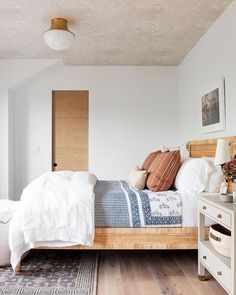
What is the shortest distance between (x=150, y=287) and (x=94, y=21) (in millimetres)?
2624

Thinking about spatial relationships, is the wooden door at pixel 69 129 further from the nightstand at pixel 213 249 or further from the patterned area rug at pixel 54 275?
the nightstand at pixel 213 249

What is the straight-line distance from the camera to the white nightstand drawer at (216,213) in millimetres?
1912

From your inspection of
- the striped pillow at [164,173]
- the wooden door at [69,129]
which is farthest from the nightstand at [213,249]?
the wooden door at [69,129]

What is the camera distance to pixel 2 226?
2705 mm

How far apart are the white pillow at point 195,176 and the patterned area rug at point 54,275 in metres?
1.10

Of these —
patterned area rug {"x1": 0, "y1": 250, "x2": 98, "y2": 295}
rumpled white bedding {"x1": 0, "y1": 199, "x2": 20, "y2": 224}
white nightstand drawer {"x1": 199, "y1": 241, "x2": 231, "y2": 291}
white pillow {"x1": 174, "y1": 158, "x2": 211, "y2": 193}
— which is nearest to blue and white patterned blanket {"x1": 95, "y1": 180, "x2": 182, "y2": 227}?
white pillow {"x1": 174, "y1": 158, "x2": 211, "y2": 193}

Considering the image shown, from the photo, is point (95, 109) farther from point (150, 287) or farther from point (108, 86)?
point (150, 287)

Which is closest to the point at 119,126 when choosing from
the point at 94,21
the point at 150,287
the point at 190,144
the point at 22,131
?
the point at 190,144

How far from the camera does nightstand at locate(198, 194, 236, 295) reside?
1.83 metres

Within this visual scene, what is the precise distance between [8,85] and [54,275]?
124 inches

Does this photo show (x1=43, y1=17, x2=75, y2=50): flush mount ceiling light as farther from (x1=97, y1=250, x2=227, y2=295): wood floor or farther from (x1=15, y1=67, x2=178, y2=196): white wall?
(x1=97, y1=250, x2=227, y2=295): wood floor

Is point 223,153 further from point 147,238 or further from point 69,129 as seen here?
point 69,129

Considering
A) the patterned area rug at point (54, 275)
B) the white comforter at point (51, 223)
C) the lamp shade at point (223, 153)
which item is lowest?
the patterned area rug at point (54, 275)

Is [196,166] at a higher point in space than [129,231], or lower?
higher
